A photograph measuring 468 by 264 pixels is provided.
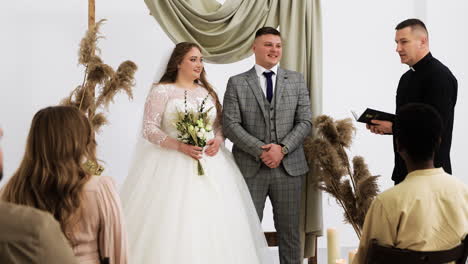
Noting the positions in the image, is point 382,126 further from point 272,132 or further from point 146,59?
point 146,59

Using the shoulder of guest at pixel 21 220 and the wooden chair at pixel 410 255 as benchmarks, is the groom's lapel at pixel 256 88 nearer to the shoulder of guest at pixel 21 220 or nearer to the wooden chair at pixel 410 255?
the wooden chair at pixel 410 255

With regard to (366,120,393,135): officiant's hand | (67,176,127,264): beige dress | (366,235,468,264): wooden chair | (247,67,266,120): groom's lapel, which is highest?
(247,67,266,120): groom's lapel

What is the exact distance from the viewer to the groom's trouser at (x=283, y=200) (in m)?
4.46

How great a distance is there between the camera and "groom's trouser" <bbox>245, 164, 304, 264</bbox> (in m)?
4.46

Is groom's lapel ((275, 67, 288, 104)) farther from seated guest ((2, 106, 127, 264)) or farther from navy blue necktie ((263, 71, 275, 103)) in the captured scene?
seated guest ((2, 106, 127, 264))

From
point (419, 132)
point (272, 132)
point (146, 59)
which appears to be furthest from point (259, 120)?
point (419, 132)

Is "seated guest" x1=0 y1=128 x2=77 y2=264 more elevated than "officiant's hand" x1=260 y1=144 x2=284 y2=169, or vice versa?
"seated guest" x1=0 y1=128 x2=77 y2=264

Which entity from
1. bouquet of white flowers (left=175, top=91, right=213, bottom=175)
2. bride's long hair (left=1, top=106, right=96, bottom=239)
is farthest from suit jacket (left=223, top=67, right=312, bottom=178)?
bride's long hair (left=1, top=106, right=96, bottom=239)

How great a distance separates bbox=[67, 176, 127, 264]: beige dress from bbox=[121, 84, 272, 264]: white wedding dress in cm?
145

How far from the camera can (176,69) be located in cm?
459

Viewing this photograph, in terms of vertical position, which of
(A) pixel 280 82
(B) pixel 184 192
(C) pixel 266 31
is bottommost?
(B) pixel 184 192

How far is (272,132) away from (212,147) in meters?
0.48

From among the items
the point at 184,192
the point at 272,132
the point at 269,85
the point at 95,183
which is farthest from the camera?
the point at 269,85

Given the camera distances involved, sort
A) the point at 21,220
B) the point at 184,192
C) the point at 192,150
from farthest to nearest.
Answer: the point at 192,150 < the point at 184,192 < the point at 21,220
